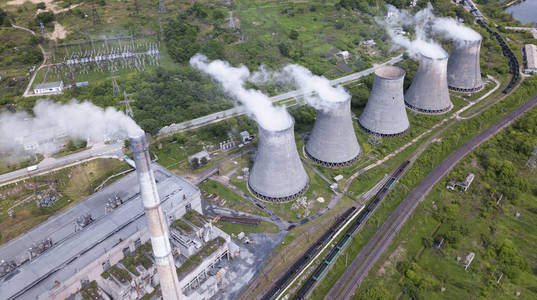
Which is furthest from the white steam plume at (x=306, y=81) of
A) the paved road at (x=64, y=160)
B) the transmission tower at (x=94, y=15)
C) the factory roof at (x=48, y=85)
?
the transmission tower at (x=94, y=15)

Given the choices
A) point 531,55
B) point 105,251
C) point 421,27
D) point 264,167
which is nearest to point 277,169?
point 264,167

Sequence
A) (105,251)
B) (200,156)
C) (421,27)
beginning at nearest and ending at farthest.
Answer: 1. (105,251)
2. (200,156)
3. (421,27)

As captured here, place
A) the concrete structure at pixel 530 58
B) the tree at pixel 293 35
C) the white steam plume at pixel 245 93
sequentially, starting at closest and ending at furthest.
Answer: the white steam plume at pixel 245 93
the concrete structure at pixel 530 58
the tree at pixel 293 35

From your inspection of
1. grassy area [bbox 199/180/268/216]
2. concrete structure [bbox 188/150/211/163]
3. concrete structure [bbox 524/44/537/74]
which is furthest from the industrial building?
concrete structure [bbox 524/44/537/74]

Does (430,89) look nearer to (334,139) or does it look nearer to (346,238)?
(334,139)

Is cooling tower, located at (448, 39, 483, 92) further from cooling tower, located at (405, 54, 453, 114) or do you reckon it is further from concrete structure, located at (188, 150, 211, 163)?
concrete structure, located at (188, 150, 211, 163)

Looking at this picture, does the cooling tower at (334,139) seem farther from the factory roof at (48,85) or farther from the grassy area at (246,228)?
the factory roof at (48,85)

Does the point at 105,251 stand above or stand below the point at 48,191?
above
